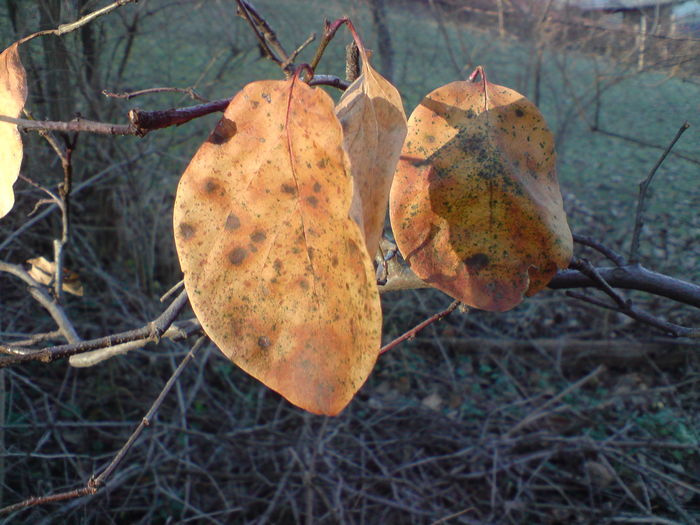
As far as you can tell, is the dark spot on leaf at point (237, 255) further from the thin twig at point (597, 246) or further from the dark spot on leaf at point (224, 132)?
the thin twig at point (597, 246)

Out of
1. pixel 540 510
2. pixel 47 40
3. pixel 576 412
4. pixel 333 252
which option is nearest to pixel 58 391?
pixel 47 40

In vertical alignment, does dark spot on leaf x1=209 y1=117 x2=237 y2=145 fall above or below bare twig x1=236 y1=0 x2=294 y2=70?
below

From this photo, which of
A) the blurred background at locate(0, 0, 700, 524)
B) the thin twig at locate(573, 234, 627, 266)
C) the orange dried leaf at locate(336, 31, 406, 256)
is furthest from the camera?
the blurred background at locate(0, 0, 700, 524)

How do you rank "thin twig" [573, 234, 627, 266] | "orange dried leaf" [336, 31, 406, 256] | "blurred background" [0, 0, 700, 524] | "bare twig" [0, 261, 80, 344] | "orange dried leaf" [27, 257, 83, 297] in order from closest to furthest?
"orange dried leaf" [336, 31, 406, 256] → "thin twig" [573, 234, 627, 266] → "bare twig" [0, 261, 80, 344] → "orange dried leaf" [27, 257, 83, 297] → "blurred background" [0, 0, 700, 524]

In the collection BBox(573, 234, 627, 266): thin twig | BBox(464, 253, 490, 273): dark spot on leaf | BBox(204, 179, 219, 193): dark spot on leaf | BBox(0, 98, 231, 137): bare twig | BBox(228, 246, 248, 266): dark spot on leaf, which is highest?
BBox(0, 98, 231, 137): bare twig

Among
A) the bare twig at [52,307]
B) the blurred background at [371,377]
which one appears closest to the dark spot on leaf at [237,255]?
the bare twig at [52,307]

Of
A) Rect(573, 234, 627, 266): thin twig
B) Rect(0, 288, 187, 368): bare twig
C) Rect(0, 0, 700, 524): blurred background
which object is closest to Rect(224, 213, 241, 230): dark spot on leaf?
Rect(0, 288, 187, 368): bare twig

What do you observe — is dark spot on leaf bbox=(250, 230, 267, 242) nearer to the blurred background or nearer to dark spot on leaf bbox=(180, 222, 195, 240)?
dark spot on leaf bbox=(180, 222, 195, 240)

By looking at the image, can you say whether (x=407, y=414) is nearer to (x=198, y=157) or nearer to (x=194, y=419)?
(x=194, y=419)
